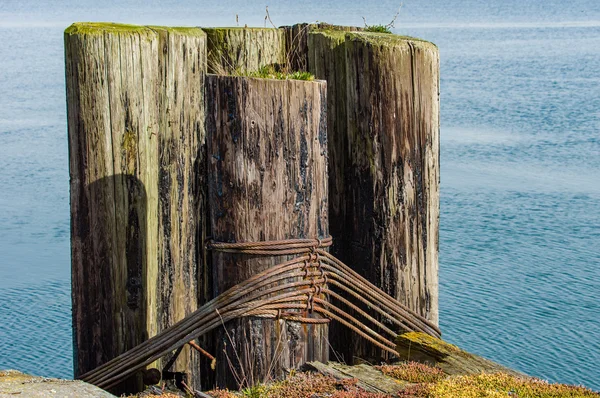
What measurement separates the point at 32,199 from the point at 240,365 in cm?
1039

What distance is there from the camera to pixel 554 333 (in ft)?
33.4

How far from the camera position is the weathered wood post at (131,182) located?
4887mm

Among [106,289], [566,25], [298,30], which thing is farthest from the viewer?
[566,25]

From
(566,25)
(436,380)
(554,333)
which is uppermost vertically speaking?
(566,25)

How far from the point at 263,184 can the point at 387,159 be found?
1072mm

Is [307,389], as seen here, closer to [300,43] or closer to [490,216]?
[300,43]

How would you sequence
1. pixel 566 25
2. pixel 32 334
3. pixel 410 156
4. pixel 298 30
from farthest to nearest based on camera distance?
1. pixel 566 25
2. pixel 32 334
3. pixel 298 30
4. pixel 410 156

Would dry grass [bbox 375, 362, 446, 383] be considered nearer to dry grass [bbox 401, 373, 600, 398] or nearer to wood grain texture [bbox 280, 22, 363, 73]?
dry grass [bbox 401, 373, 600, 398]

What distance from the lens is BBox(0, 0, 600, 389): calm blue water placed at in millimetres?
9992

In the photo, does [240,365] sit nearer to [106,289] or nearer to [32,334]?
[106,289]

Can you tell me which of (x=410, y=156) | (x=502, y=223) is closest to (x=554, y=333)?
(x=502, y=223)

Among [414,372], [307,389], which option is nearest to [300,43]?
[414,372]

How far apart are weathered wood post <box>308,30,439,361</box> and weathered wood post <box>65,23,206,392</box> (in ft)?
2.94

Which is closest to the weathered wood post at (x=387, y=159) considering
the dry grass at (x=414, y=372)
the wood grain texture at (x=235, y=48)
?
the wood grain texture at (x=235, y=48)
